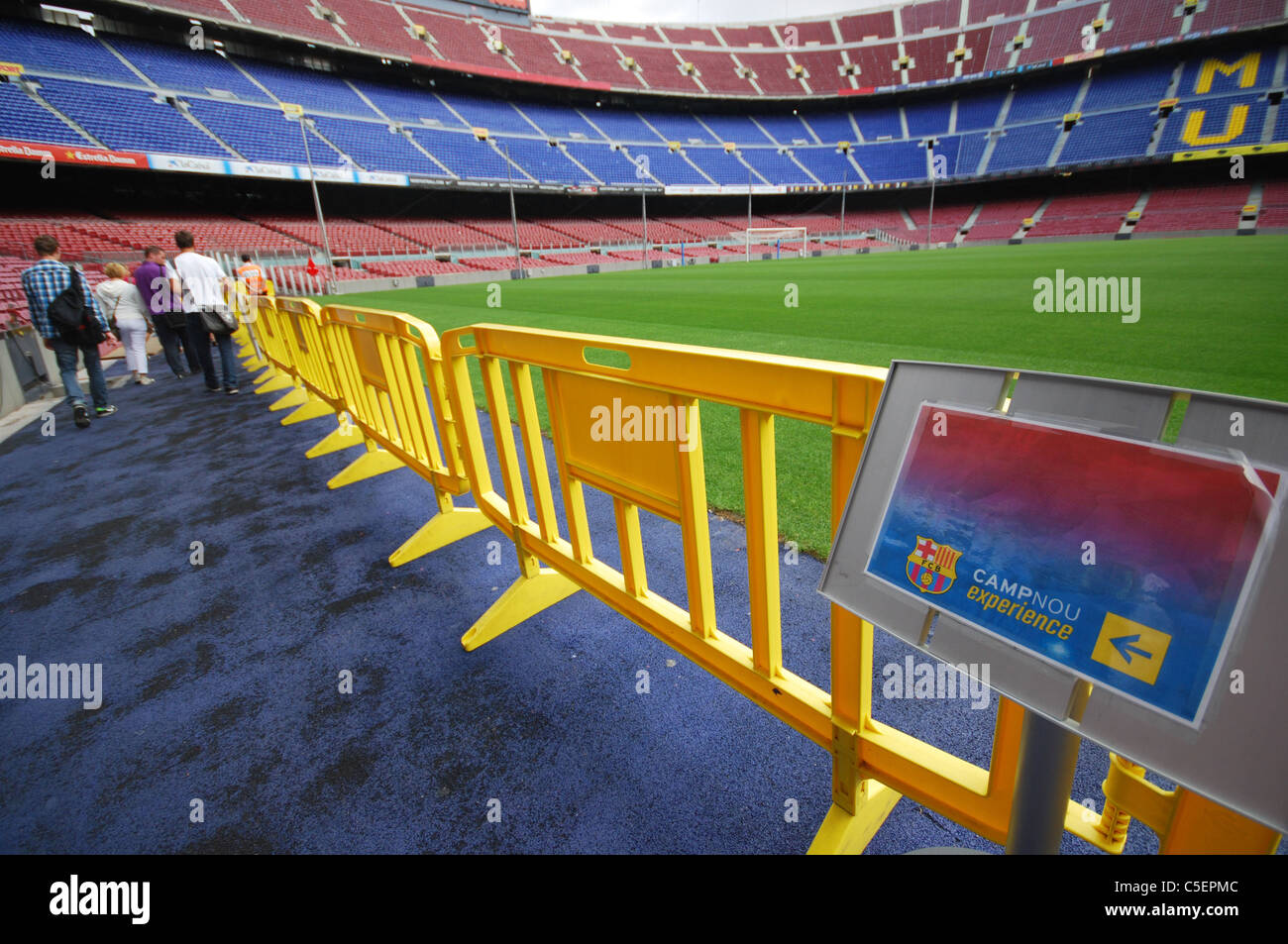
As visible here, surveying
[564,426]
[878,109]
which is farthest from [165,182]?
[878,109]

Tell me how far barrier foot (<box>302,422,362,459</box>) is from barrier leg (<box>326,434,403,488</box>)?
2.29 ft

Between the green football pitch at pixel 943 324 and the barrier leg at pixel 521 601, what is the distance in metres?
1.07

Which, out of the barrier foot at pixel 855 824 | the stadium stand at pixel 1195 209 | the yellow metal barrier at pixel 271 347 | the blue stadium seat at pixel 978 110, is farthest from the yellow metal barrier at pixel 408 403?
the blue stadium seat at pixel 978 110

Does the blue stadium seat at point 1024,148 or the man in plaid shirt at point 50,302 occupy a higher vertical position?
the blue stadium seat at point 1024,148

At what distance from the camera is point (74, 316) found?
573 centimetres

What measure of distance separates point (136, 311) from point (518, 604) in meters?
8.71

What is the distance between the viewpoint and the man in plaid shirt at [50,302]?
5520 mm

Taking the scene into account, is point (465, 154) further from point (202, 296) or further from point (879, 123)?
point (879, 123)

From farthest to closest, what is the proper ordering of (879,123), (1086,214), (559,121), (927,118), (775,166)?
(879,123)
(927,118)
(775,166)
(559,121)
(1086,214)

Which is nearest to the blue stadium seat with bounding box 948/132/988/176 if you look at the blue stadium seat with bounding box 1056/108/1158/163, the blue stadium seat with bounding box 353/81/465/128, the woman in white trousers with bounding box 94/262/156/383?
the blue stadium seat with bounding box 1056/108/1158/163

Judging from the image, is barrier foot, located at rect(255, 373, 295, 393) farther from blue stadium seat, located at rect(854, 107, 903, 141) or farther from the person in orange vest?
blue stadium seat, located at rect(854, 107, 903, 141)

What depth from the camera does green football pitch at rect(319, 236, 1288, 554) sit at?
13.3 ft

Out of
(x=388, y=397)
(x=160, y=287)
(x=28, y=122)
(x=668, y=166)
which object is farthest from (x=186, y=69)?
A: (x=388, y=397)

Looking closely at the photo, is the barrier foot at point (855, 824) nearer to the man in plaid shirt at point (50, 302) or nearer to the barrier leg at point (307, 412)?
the barrier leg at point (307, 412)
